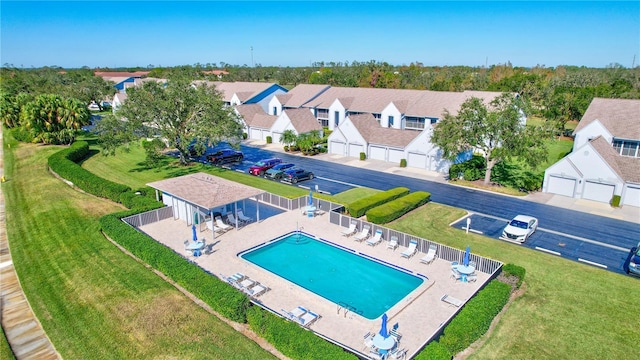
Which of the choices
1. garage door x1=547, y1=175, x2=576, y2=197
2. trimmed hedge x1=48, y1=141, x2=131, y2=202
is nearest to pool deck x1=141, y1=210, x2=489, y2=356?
trimmed hedge x1=48, y1=141, x2=131, y2=202

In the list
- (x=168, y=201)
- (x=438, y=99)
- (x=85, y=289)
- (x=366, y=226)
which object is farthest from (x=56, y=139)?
(x=438, y=99)

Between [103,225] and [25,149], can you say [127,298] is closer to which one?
[103,225]

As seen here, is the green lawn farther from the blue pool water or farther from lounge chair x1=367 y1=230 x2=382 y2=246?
the blue pool water

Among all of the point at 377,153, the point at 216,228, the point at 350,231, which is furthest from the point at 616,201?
the point at 216,228

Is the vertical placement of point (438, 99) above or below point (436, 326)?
above

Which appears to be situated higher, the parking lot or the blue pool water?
the parking lot
